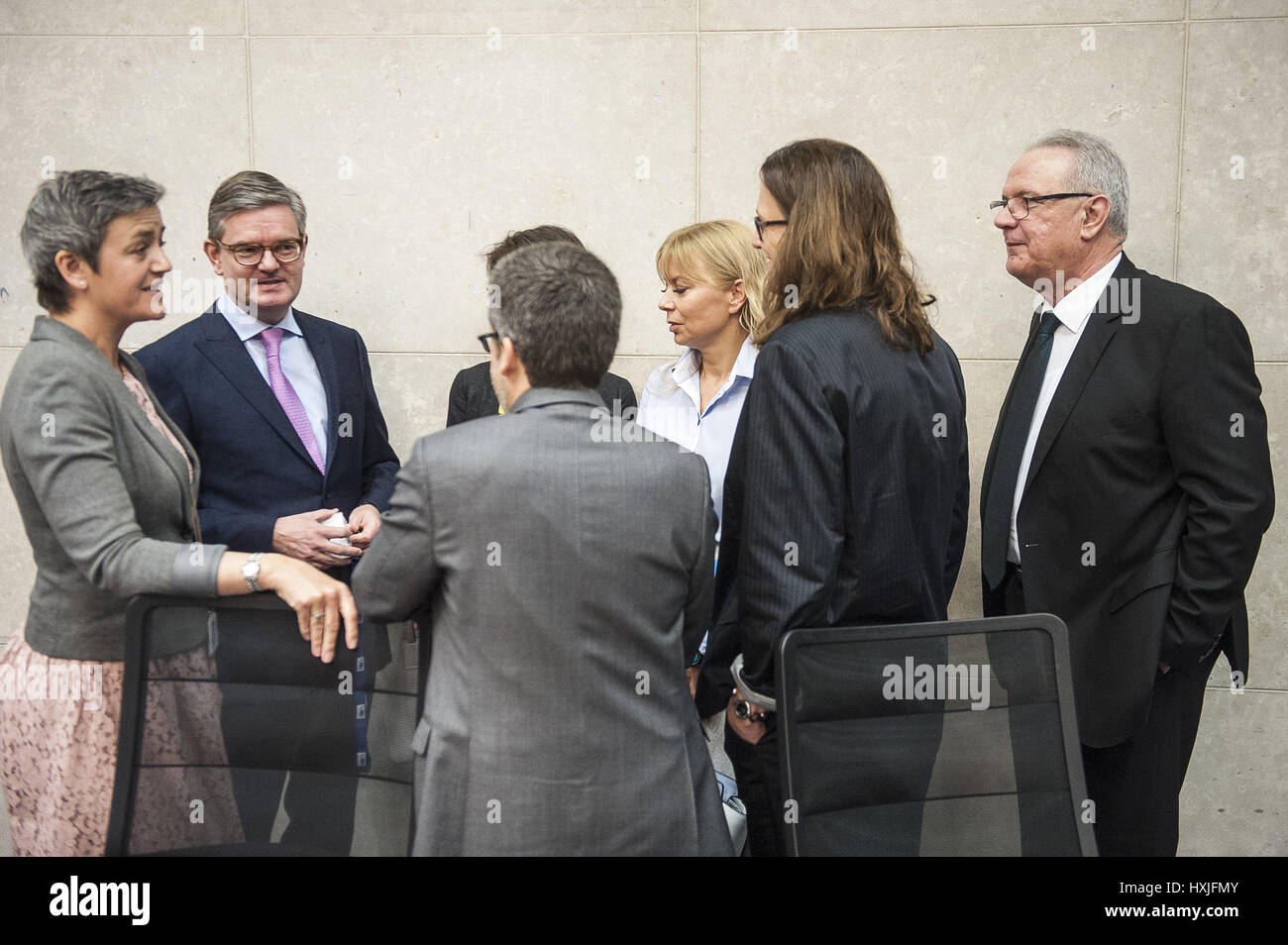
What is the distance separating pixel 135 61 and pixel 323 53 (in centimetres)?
66

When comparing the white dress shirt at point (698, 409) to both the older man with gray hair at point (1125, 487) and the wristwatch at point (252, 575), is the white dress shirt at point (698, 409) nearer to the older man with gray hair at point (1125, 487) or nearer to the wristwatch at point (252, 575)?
the older man with gray hair at point (1125, 487)

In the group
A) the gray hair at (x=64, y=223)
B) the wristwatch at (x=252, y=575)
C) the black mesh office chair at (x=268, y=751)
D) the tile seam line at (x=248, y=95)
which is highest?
the tile seam line at (x=248, y=95)

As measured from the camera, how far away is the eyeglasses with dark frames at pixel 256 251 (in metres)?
2.60

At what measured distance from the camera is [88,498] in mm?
1771

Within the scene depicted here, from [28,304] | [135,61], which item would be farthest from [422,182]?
[28,304]

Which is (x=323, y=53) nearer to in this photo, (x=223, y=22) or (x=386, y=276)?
(x=223, y=22)

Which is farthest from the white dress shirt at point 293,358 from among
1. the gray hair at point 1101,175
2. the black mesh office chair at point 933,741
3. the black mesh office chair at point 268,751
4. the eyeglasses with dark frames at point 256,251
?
the gray hair at point 1101,175

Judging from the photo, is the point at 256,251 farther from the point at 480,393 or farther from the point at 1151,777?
the point at 1151,777

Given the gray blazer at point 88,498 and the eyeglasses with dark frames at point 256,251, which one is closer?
the gray blazer at point 88,498

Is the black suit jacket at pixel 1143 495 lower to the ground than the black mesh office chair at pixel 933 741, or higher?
higher

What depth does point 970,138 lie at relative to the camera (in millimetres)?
3361

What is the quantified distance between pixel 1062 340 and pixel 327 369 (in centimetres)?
190

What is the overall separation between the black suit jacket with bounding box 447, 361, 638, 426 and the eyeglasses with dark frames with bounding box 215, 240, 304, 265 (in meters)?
0.83
